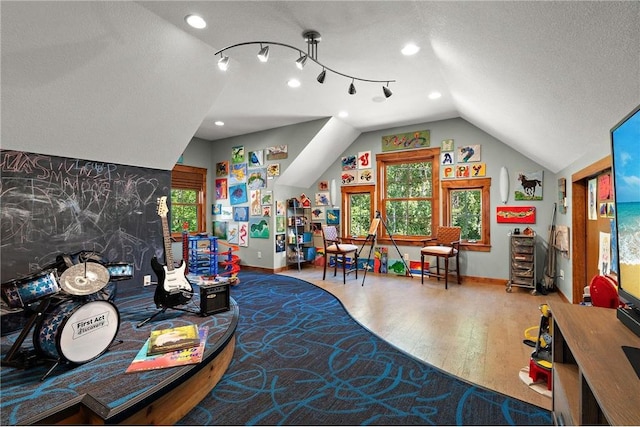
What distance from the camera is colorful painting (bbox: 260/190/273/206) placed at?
5.96 m

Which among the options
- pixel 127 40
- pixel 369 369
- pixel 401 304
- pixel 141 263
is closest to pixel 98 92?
pixel 127 40

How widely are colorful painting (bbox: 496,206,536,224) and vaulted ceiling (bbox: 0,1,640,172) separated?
3.33ft

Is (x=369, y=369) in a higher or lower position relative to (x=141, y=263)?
lower

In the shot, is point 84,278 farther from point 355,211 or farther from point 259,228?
point 355,211

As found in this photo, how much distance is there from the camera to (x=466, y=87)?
338 centimetres

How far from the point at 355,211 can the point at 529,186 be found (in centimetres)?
307

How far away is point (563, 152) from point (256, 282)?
4.65m

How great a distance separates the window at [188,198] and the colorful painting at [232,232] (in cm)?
61

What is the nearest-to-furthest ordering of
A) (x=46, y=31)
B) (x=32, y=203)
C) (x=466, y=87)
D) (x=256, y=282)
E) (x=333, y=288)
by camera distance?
1. (x=46, y=31)
2. (x=32, y=203)
3. (x=466, y=87)
4. (x=333, y=288)
5. (x=256, y=282)

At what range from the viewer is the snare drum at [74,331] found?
1.85 m

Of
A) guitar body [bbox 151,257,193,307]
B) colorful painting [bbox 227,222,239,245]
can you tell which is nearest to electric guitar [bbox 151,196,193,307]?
guitar body [bbox 151,257,193,307]

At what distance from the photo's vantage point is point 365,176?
20.0 ft

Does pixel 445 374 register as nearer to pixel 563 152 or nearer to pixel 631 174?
pixel 631 174

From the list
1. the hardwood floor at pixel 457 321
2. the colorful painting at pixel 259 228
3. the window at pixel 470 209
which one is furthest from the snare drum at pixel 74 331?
the window at pixel 470 209
